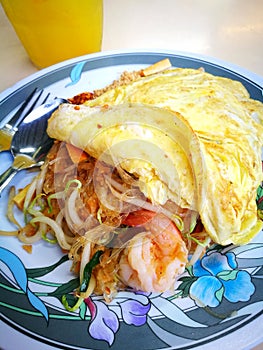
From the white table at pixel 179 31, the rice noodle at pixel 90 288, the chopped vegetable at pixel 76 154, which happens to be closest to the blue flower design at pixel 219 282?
the rice noodle at pixel 90 288

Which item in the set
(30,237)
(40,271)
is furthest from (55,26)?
(40,271)

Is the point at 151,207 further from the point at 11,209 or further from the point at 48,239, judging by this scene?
the point at 11,209

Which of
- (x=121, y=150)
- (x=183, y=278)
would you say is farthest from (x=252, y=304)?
(x=121, y=150)

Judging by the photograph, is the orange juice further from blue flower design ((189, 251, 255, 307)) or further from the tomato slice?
blue flower design ((189, 251, 255, 307))

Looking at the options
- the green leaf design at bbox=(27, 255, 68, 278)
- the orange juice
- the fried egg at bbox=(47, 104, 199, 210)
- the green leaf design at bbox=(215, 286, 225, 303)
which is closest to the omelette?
the fried egg at bbox=(47, 104, 199, 210)

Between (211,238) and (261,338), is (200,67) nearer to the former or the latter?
(211,238)

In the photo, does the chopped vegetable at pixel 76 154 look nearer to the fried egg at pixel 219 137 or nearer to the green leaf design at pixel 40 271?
the fried egg at pixel 219 137
